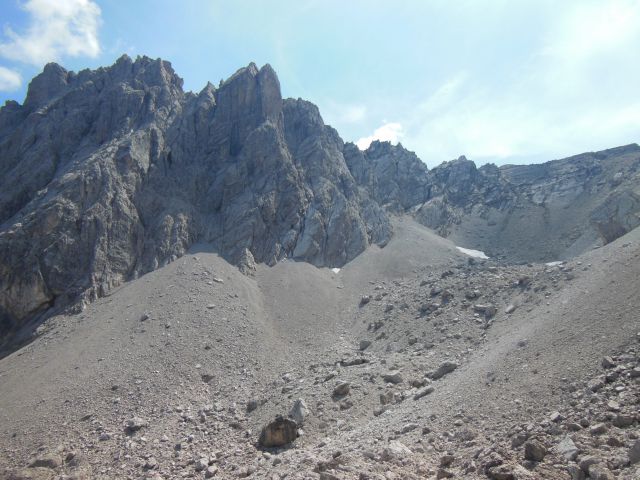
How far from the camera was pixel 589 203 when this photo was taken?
67125 millimetres

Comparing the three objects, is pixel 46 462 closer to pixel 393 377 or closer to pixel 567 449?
pixel 393 377

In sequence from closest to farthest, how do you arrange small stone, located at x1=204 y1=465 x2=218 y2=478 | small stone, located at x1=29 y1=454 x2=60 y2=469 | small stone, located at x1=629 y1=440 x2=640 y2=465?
small stone, located at x1=629 y1=440 x2=640 y2=465 → small stone, located at x1=204 y1=465 x2=218 y2=478 → small stone, located at x1=29 y1=454 x2=60 y2=469

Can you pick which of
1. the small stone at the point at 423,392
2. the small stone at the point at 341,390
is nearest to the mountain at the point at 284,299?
the small stone at the point at 341,390

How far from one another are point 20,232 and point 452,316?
4465 centimetres

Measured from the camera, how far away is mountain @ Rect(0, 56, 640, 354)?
47.5 meters

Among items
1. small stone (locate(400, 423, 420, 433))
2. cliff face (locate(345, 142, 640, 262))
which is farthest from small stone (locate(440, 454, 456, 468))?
cliff face (locate(345, 142, 640, 262))

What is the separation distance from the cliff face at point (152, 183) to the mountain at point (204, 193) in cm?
19

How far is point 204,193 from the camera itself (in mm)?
60719

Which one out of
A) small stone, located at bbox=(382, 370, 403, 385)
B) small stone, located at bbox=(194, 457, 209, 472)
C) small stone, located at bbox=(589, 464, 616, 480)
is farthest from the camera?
small stone, located at bbox=(382, 370, 403, 385)

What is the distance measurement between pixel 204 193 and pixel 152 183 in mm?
6829

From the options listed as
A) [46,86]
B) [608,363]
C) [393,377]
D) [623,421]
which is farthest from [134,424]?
[46,86]

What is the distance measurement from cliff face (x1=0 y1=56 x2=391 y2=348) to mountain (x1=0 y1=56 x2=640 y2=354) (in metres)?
0.19

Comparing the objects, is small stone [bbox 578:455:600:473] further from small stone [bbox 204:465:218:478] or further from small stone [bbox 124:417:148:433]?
small stone [bbox 124:417:148:433]

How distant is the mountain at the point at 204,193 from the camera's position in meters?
47.5
